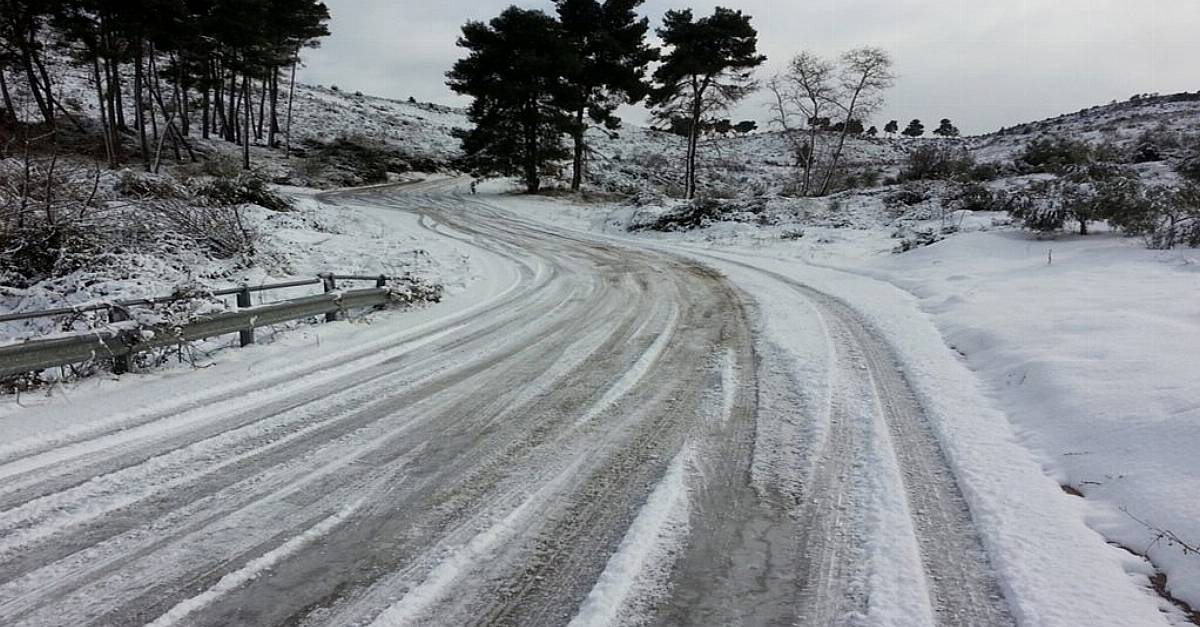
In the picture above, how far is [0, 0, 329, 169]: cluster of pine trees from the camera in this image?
74.7ft

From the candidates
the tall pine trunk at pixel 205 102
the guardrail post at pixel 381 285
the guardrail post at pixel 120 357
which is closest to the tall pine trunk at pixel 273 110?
the tall pine trunk at pixel 205 102

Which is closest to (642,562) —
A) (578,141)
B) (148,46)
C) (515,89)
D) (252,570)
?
(252,570)

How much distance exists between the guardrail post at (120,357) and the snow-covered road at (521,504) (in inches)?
22.6

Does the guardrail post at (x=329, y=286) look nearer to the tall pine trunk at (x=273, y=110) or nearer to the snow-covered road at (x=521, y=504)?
the snow-covered road at (x=521, y=504)

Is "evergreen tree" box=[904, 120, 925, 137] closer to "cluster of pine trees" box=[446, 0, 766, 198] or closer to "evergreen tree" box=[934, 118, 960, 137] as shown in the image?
"evergreen tree" box=[934, 118, 960, 137]

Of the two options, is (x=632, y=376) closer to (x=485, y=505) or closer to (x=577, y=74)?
(x=485, y=505)

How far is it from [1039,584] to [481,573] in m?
2.59

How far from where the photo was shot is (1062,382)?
4.93 metres

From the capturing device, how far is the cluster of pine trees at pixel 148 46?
22.8 meters

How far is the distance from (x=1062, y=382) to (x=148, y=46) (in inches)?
1393

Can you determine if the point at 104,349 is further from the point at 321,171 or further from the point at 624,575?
the point at 321,171

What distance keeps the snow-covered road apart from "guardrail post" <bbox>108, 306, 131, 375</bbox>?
0.57 m

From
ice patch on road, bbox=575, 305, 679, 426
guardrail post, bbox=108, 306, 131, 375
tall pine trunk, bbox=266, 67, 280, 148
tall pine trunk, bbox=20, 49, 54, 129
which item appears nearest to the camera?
ice patch on road, bbox=575, 305, 679, 426

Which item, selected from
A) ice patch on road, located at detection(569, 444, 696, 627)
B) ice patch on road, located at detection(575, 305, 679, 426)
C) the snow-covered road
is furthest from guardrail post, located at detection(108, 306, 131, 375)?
ice patch on road, located at detection(569, 444, 696, 627)
